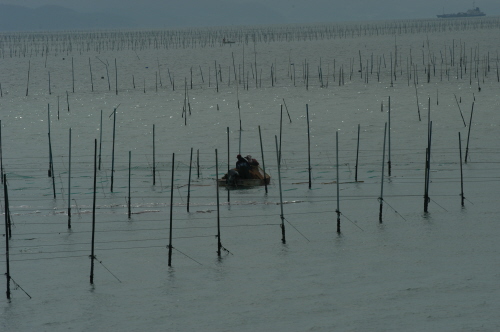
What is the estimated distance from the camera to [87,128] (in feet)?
78.1

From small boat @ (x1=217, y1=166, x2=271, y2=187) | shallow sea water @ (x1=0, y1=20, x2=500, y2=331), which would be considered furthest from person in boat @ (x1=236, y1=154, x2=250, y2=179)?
shallow sea water @ (x1=0, y1=20, x2=500, y2=331)

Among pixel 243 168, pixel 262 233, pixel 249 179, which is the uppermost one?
pixel 243 168

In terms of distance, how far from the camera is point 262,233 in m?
12.5

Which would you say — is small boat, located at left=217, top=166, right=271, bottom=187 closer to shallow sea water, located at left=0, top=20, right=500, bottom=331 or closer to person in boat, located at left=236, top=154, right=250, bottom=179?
person in boat, located at left=236, top=154, right=250, bottom=179

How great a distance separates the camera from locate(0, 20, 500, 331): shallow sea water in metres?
9.46

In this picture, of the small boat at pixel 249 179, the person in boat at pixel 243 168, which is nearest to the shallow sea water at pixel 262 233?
the small boat at pixel 249 179

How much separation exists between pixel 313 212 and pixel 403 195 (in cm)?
180

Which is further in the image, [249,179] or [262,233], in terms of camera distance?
[249,179]

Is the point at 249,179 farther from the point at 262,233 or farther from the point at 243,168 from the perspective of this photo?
the point at 262,233

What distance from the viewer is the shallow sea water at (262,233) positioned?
9.46 m

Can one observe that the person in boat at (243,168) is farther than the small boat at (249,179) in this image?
Yes

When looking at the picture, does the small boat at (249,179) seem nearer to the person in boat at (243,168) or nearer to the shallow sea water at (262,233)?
the person in boat at (243,168)

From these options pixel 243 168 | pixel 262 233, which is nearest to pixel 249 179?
pixel 243 168

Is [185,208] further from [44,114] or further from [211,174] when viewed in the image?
[44,114]
